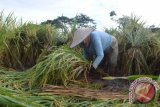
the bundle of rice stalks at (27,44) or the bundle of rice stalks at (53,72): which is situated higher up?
the bundle of rice stalks at (27,44)

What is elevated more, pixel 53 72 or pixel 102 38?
pixel 102 38

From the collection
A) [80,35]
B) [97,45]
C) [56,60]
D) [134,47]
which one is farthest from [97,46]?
[134,47]

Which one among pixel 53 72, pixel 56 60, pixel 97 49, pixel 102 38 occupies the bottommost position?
pixel 53 72

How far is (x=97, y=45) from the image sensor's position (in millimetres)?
5145

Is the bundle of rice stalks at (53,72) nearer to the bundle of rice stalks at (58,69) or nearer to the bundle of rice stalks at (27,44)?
the bundle of rice stalks at (58,69)

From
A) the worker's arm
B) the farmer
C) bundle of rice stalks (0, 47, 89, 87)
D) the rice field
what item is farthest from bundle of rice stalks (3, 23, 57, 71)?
the worker's arm

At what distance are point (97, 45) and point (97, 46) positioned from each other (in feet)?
0.04

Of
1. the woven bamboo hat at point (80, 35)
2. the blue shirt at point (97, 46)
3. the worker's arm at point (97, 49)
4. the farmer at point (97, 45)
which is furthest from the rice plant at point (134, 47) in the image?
the woven bamboo hat at point (80, 35)

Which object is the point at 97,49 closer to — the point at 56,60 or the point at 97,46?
the point at 97,46

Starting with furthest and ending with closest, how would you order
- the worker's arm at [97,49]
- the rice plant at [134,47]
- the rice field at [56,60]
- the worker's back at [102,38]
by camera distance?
the rice plant at [134,47] → the worker's back at [102,38] → the worker's arm at [97,49] → the rice field at [56,60]

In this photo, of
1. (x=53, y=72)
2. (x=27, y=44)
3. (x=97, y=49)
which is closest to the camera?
(x=53, y=72)

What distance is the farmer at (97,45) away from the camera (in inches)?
202

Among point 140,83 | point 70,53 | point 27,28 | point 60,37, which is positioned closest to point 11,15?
point 27,28

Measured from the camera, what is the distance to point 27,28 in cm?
641
